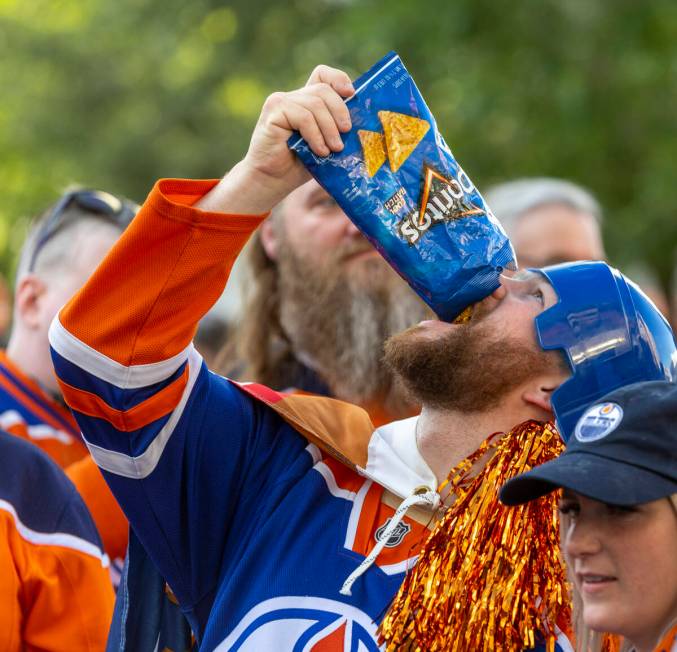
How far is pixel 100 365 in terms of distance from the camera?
2.65 m

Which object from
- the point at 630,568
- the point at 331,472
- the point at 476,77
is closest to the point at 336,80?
the point at 331,472

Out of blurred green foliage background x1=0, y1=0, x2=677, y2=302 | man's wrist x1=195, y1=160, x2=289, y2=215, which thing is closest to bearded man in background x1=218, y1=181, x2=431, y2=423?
man's wrist x1=195, y1=160, x2=289, y2=215

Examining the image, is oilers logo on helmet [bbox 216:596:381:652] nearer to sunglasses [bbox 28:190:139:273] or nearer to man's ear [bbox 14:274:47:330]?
man's ear [bbox 14:274:47:330]

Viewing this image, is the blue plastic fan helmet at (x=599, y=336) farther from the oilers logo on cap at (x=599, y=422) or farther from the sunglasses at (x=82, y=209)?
the sunglasses at (x=82, y=209)

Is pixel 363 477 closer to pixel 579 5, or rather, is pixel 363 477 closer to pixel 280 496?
pixel 280 496

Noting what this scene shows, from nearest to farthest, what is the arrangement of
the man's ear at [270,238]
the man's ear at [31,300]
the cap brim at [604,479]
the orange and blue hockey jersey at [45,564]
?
the cap brim at [604,479] < the orange and blue hockey jersey at [45,564] < the man's ear at [31,300] < the man's ear at [270,238]

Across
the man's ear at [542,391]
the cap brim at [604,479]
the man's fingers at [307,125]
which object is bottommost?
the man's ear at [542,391]

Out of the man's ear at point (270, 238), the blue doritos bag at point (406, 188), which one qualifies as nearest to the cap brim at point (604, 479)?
the blue doritos bag at point (406, 188)

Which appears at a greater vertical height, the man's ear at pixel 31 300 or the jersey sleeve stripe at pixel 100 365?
the jersey sleeve stripe at pixel 100 365

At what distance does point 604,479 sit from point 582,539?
6.3 inches

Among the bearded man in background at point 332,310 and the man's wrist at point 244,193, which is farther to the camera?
the bearded man in background at point 332,310

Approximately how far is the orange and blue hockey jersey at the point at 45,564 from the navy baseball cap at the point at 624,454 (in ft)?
4.32

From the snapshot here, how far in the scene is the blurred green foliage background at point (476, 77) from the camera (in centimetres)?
985

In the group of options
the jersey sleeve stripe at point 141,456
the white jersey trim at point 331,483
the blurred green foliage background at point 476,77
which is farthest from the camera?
the blurred green foliage background at point 476,77
